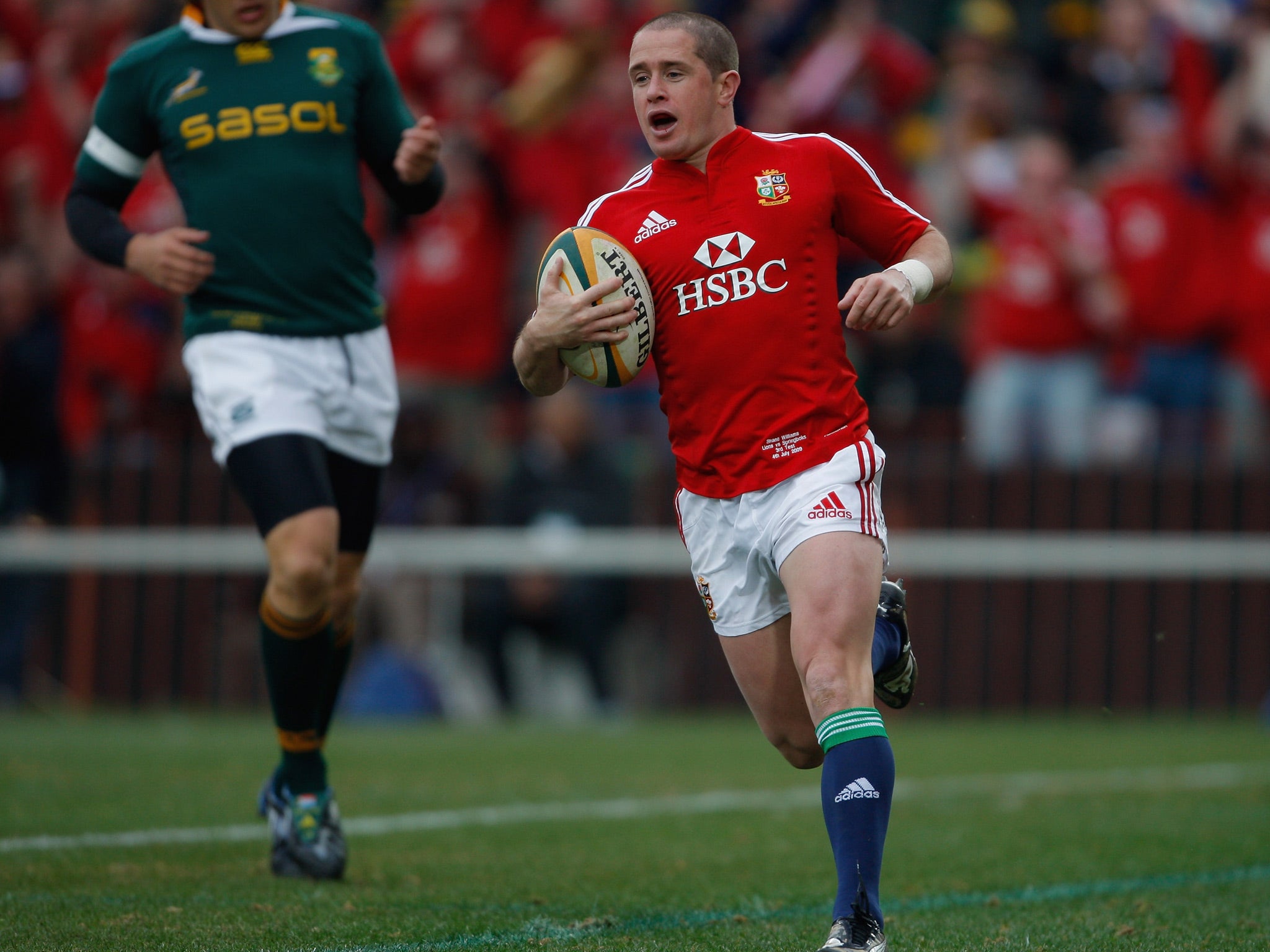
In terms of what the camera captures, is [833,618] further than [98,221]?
No

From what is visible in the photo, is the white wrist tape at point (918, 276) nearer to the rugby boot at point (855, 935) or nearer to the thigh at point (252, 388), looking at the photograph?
the rugby boot at point (855, 935)

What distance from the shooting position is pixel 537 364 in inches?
185

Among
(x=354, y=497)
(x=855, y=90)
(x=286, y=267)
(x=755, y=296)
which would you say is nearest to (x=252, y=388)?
(x=286, y=267)

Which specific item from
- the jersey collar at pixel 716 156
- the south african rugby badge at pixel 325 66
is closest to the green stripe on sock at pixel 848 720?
the jersey collar at pixel 716 156

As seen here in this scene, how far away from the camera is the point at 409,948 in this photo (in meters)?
4.38

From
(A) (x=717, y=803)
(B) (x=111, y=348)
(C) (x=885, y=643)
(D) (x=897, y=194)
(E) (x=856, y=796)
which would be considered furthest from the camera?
(B) (x=111, y=348)

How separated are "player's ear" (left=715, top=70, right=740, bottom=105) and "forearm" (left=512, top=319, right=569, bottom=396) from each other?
93 cm

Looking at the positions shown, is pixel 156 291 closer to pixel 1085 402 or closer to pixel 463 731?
pixel 463 731

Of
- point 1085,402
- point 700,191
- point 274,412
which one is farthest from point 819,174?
point 1085,402

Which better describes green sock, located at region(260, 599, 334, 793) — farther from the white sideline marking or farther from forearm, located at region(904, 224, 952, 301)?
forearm, located at region(904, 224, 952, 301)

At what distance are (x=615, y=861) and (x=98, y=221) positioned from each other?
2975mm

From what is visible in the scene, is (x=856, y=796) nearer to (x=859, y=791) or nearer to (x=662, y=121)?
(x=859, y=791)

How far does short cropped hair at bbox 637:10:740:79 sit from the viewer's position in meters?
4.88

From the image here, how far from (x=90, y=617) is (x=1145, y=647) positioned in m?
7.84
